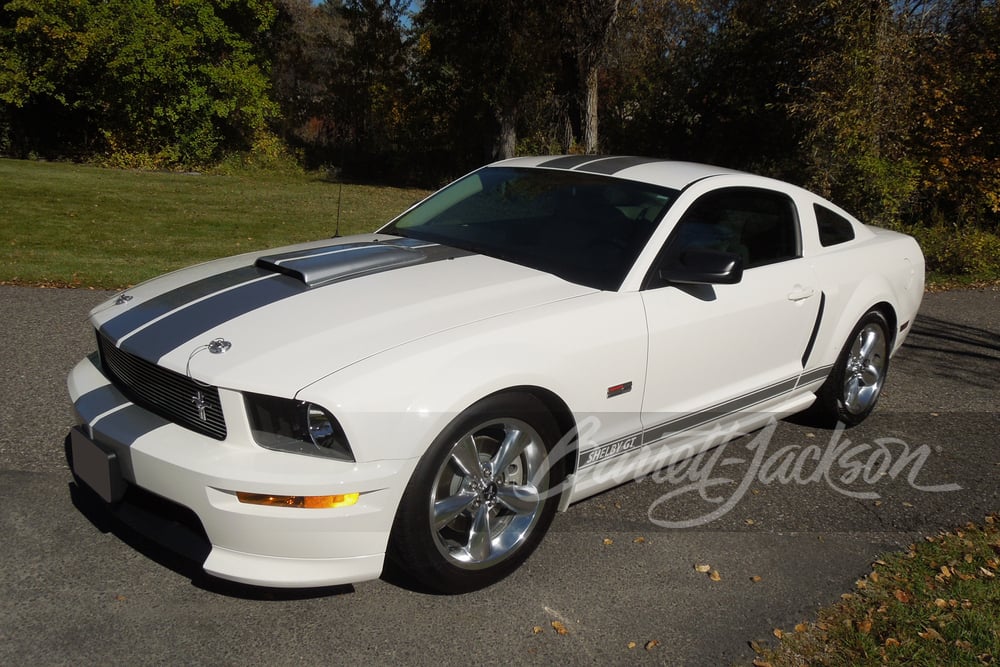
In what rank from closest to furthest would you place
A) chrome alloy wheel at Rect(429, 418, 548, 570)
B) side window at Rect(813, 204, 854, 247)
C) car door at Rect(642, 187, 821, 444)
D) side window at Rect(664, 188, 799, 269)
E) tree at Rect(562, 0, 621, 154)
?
chrome alloy wheel at Rect(429, 418, 548, 570)
car door at Rect(642, 187, 821, 444)
side window at Rect(664, 188, 799, 269)
side window at Rect(813, 204, 854, 247)
tree at Rect(562, 0, 621, 154)

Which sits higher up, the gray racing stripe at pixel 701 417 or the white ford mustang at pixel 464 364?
the white ford mustang at pixel 464 364

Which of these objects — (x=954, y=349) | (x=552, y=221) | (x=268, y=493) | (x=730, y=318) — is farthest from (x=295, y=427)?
(x=954, y=349)

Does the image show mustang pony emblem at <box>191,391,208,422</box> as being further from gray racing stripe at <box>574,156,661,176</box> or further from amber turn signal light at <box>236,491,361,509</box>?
gray racing stripe at <box>574,156,661,176</box>

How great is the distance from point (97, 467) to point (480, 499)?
4.65 feet

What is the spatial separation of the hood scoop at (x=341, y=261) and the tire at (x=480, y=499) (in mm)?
1012

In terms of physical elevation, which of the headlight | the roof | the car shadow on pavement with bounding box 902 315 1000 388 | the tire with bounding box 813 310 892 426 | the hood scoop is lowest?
the car shadow on pavement with bounding box 902 315 1000 388

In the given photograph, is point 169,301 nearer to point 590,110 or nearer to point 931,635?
point 931,635

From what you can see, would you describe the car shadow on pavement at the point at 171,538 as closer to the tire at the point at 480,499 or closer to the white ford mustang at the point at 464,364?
the white ford mustang at the point at 464,364

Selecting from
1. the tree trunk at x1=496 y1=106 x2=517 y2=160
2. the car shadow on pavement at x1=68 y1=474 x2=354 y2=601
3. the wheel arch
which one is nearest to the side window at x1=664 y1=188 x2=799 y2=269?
the wheel arch

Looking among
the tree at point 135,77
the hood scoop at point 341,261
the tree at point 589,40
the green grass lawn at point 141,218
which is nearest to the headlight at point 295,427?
the hood scoop at point 341,261

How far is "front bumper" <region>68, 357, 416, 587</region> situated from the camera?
9.21ft

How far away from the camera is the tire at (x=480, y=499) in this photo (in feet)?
9.95

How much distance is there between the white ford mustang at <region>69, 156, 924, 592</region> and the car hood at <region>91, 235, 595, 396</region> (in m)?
0.01

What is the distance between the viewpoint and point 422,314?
3.30 meters
